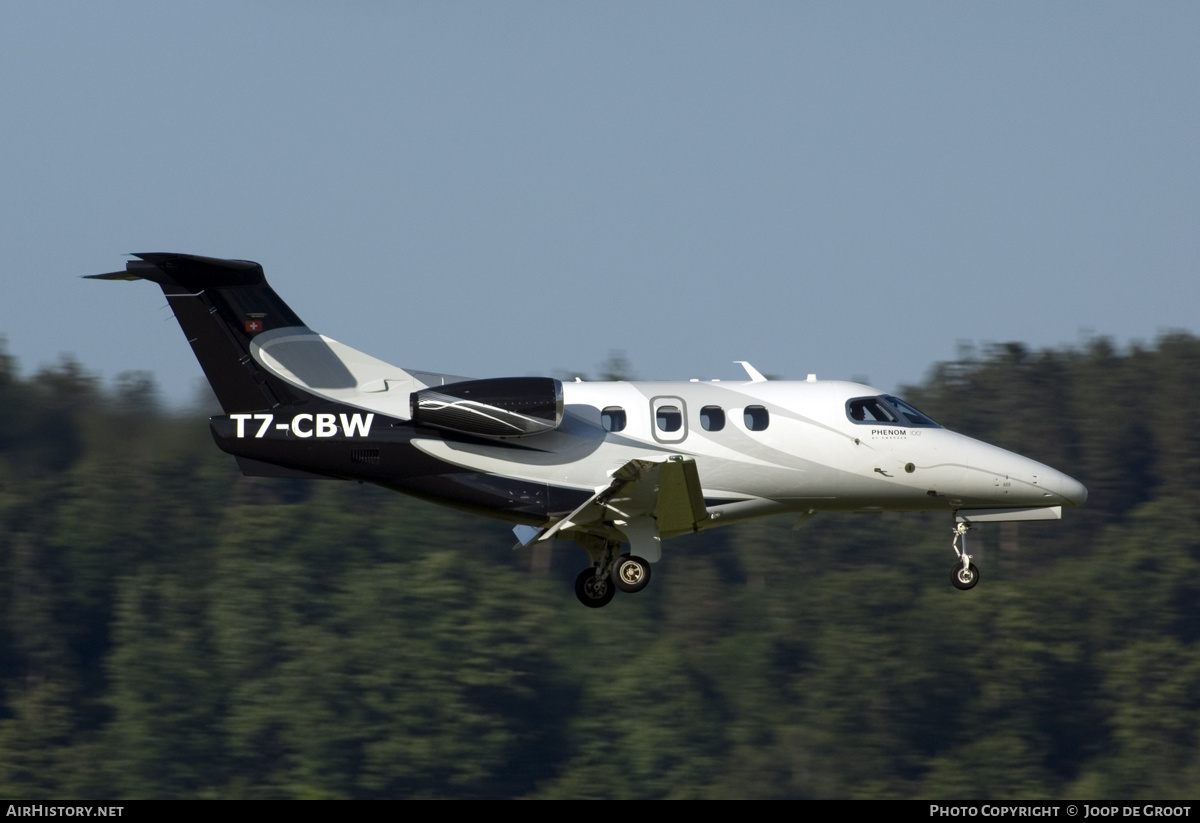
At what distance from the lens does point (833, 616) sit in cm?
5847

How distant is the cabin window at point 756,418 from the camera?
73.8 ft

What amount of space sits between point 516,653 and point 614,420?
33.9 meters

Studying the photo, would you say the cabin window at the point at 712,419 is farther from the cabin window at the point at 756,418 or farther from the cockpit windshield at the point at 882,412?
the cockpit windshield at the point at 882,412

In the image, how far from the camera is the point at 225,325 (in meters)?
22.4

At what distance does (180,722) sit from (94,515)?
27.9 feet

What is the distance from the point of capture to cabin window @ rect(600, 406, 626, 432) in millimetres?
22297

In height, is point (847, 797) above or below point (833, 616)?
below

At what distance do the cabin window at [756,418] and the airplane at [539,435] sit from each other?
0.8 inches

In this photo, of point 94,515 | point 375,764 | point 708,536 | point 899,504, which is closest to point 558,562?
point 708,536

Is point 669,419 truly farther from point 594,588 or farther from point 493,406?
point 594,588

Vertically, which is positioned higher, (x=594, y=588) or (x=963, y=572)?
(x=963, y=572)

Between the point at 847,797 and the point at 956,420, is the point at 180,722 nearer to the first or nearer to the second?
the point at 847,797

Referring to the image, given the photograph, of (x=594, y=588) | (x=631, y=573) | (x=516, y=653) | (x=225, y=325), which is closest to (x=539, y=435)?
(x=631, y=573)
